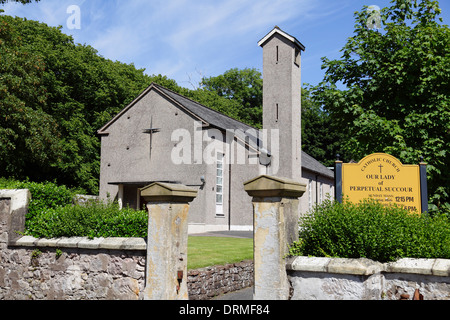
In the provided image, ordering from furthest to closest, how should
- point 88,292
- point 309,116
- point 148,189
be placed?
point 309,116 → point 88,292 → point 148,189

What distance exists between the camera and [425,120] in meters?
10.3

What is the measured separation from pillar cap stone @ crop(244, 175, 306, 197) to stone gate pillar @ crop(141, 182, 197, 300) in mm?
1543

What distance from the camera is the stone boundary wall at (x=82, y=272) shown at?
25.0 ft

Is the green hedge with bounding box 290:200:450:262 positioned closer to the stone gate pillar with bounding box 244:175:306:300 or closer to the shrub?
the stone gate pillar with bounding box 244:175:306:300

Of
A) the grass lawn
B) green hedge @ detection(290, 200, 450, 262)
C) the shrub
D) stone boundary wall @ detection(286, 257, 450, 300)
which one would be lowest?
the grass lawn

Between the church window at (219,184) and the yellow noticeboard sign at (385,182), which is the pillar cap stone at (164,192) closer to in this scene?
the yellow noticeboard sign at (385,182)

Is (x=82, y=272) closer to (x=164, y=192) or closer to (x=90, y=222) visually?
(x=90, y=222)

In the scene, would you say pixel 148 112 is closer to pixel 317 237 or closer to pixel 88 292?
pixel 88 292

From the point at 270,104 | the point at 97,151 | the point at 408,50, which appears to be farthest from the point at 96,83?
the point at 408,50

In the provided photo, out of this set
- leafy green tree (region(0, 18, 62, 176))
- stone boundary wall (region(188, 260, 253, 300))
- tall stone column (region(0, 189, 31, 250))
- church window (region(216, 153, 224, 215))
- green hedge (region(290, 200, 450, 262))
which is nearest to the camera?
green hedge (region(290, 200, 450, 262))

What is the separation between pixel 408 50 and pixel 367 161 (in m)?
4.17

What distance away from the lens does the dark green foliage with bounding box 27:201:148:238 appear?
8.06 metres

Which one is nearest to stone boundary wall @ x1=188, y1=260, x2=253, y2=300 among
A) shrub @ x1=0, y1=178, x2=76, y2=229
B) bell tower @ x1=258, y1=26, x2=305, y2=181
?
shrub @ x1=0, y1=178, x2=76, y2=229

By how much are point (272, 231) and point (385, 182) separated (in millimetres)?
3686
